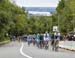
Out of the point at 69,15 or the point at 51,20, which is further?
the point at 51,20

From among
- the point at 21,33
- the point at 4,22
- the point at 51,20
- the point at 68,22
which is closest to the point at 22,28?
the point at 21,33

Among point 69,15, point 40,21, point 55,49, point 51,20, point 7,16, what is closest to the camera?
point 55,49

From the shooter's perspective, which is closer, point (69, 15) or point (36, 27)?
point (69, 15)

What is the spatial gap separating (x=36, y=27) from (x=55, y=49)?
13614cm

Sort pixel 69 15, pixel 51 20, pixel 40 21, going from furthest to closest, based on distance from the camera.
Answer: pixel 40 21 < pixel 51 20 < pixel 69 15

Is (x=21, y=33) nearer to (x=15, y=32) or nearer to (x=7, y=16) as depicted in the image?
(x=15, y=32)

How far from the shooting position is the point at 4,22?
65.9 meters

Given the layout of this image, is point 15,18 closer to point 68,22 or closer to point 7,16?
point 68,22

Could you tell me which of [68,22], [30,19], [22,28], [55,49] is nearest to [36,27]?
[30,19]

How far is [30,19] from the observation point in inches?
6786

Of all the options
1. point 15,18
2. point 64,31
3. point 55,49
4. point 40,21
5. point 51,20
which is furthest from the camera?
point 40,21

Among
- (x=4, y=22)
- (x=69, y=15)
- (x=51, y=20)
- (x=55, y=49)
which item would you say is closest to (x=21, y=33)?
(x=51, y=20)

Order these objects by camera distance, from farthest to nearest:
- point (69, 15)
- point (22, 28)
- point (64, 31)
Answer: point (22, 28), point (64, 31), point (69, 15)

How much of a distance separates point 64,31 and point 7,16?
5249cm
